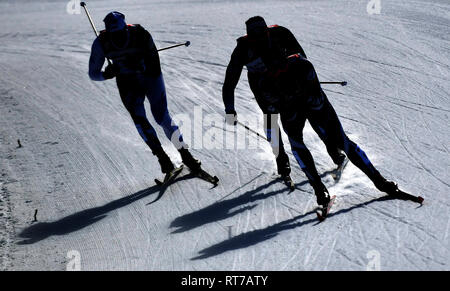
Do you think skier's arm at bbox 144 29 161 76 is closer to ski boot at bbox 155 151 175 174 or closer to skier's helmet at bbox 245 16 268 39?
ski boot at bbox 155 151 175 174

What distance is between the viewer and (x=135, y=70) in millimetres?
7152

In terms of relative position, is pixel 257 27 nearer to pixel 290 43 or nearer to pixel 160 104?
pixel 290 43

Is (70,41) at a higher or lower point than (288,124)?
lower

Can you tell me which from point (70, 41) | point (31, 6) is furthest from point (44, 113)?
point (31, 6)

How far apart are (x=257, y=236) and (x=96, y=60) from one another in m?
2.73

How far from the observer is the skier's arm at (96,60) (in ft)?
23.4

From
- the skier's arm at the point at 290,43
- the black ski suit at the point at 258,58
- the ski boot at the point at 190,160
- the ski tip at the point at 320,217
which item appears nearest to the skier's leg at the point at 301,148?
the ski tip at the point at 320,217

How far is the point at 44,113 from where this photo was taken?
1005 centimetres

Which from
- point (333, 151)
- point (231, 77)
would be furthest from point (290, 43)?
point (333, 151)

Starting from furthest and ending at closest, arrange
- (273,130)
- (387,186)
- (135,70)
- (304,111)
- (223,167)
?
1. (223,167)
2. (273,130)
3. (135,70)
4. (387,186)
5. (304,111)
